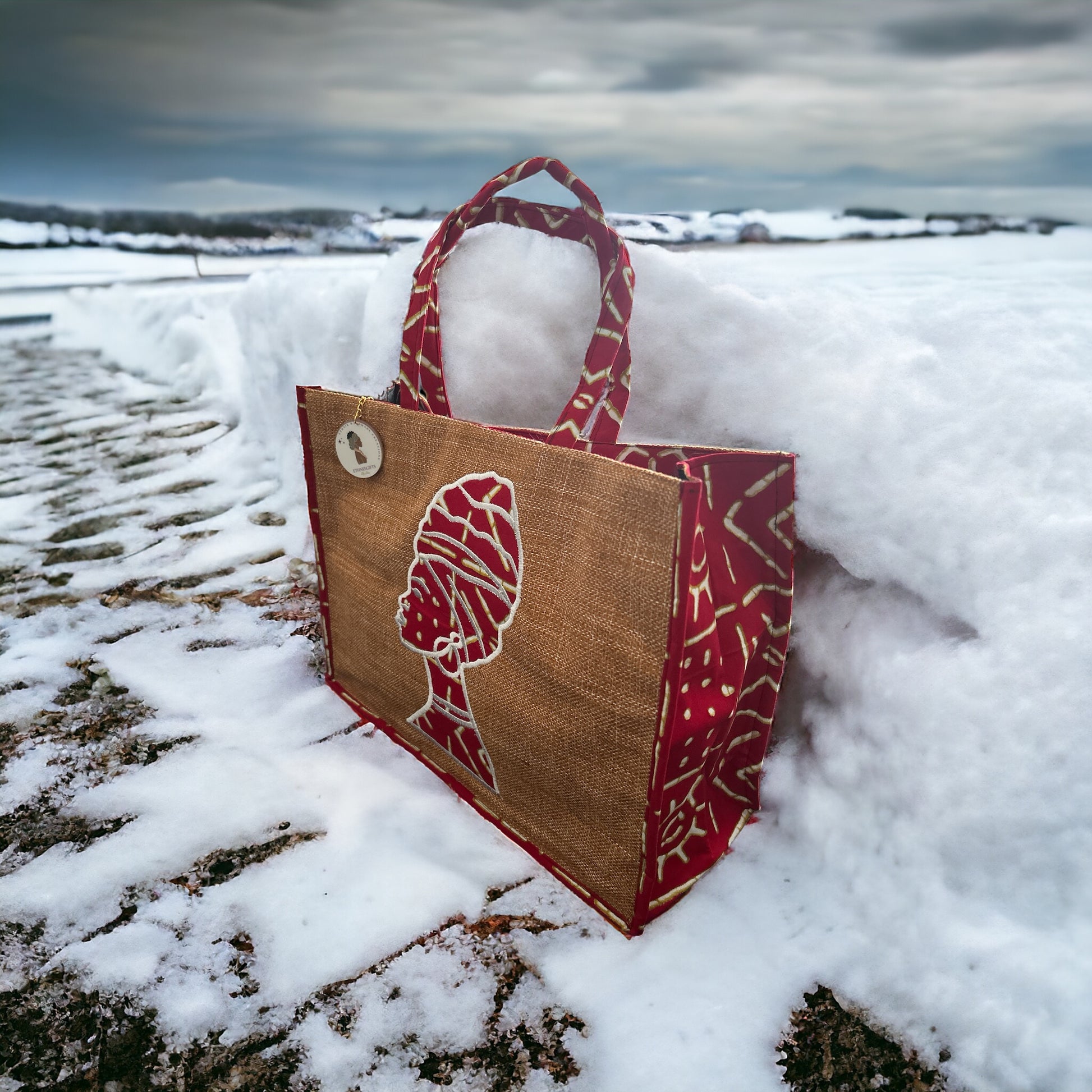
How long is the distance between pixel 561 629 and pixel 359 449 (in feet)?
1.55

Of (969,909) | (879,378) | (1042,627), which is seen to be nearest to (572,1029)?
(969,909)

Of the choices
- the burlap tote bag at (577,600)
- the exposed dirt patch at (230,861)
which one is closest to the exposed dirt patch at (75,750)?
the exposed dirt patch at (230,861)

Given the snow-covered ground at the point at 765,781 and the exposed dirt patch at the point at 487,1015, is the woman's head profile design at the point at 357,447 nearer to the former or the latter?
the snow-covered ground at the point at 765,781

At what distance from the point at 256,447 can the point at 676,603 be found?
6.71ft

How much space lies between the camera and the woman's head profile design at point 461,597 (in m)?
0.92

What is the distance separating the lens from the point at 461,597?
1.00 m

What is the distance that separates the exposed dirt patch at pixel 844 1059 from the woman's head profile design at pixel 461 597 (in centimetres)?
47

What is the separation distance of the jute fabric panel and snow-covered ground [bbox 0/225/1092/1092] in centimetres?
11

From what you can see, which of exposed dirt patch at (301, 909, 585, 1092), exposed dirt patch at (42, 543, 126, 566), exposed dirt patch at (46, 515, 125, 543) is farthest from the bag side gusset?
exposed dirt patch at (46, 515, 125, 543)

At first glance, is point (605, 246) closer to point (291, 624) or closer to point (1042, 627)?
point (1042, 627)

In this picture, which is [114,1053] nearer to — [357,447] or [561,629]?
[561,629]

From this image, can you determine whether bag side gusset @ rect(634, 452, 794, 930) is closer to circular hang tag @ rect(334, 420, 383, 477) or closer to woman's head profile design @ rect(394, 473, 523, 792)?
woman's head profile design @ rect(394, 473, 523, 792)

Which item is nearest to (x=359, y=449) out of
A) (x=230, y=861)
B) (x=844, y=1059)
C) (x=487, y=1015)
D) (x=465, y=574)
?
(x=465, y=574)

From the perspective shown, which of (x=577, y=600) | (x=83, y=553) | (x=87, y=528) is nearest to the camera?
(x=577, y=600)
